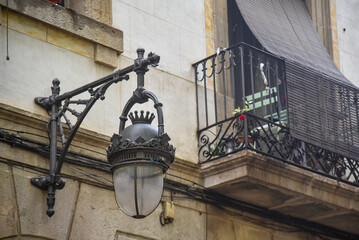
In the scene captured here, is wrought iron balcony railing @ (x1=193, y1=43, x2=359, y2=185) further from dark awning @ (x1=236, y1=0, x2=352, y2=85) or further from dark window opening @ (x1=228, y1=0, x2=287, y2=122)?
dark awning @ (x1=236, y1=0, x2=352, y2=85)

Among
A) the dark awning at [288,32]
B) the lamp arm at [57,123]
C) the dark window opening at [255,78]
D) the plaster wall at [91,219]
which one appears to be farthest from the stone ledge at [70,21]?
the dark awning at [288,32]

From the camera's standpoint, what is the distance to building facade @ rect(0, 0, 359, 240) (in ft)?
29.1

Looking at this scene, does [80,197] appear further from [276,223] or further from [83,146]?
[276,223]

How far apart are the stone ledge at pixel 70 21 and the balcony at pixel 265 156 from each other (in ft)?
4.53

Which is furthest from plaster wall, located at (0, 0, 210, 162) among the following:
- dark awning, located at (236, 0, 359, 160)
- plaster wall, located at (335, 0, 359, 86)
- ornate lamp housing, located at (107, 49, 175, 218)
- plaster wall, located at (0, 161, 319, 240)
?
plaster wall, located at (335, 0, 359, 86)

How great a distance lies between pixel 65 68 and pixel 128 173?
7.78ft

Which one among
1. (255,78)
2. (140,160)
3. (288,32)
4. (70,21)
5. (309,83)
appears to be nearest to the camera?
(140,160)

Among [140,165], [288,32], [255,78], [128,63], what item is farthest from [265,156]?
[140,165]

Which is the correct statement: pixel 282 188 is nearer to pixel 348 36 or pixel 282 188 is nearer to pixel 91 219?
pixel 91 219

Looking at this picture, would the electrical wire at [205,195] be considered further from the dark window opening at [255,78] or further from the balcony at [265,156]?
the dark window opening at [255,78]

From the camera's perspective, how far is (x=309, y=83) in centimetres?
1117

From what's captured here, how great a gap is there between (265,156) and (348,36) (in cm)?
418

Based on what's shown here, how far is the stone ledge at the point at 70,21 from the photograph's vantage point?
920 centimetres

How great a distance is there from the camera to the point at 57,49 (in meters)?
9.49
